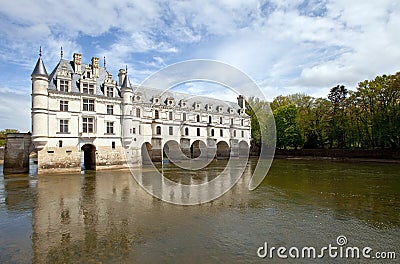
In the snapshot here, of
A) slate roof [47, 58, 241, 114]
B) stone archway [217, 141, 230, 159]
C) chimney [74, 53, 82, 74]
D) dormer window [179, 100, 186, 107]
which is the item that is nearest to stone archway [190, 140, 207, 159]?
stone archway [217, 141, 230, 159]

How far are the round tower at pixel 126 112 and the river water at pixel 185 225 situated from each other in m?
12.6

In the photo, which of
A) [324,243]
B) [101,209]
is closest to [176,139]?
[101,209]

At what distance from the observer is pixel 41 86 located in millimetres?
24016

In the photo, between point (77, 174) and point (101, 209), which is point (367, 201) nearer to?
point (101, 209)

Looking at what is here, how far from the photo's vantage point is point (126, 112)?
95.7ft

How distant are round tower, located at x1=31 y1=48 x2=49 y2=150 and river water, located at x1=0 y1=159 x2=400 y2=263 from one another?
8.48m

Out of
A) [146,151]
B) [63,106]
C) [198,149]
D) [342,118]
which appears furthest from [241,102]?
[63,106]

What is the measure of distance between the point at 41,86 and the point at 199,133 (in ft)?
80.5

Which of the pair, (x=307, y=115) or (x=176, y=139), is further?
(x=307, y=115)

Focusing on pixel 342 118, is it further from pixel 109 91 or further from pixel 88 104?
pixel 88 104

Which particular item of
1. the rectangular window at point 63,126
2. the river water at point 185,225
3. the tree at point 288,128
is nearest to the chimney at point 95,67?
the rectangular window at point 63,126

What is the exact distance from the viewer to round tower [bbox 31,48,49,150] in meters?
23.9
